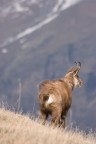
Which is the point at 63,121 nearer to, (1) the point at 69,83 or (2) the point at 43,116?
(2) the point at 43,116

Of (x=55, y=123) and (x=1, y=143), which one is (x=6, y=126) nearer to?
(x=1, y=143)

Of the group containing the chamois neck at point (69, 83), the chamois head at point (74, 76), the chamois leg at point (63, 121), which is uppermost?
the chamois head at point (74, 76)

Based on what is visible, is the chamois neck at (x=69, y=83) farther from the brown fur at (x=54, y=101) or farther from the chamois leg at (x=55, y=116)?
the chamois leg at (x=55, y=116)

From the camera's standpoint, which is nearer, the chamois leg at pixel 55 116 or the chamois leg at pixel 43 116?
the chamois leg at pixel 55 116

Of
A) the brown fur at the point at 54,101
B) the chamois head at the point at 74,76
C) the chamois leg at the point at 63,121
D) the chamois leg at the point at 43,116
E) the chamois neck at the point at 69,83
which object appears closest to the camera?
the brown fur at the point at 54,101

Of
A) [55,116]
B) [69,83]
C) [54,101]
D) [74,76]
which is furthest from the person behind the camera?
[74,76]

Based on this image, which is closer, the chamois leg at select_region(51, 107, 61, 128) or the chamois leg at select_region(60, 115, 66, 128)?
the chamois leg at select_region(51, 107, 61, 128)

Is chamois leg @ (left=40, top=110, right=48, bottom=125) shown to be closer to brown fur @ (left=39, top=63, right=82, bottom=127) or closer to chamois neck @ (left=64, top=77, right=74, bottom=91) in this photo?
brown fur @ (left=39, top=63, right=82, bottom=127)

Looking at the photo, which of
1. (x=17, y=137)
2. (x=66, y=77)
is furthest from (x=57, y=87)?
(x=17, y=137)

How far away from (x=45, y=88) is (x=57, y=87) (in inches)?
19.4

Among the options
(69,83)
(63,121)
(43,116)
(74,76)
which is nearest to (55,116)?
(43,116)

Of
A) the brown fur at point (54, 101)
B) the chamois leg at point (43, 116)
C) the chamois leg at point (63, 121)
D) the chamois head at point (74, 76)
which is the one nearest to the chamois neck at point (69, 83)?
the chamois head at point (74, 76)

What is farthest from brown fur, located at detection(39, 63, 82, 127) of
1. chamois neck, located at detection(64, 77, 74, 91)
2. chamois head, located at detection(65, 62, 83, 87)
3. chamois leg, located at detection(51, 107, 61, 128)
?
chamois head, located at detection(65, 62, 83, 87)

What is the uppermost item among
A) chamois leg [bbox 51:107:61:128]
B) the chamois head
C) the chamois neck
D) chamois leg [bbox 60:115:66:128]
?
the chamois head
